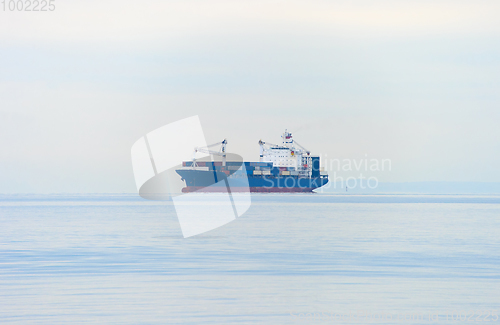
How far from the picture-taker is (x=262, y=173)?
90.4 meters

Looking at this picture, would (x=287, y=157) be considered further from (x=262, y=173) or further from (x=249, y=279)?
(x=249, y=279)

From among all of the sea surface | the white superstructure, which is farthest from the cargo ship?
the sea surface

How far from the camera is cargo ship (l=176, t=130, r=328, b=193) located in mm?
88500

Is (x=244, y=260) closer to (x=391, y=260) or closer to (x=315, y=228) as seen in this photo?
(x=391, y=260)

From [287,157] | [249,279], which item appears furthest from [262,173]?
[249,279]

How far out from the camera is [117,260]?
56.3 ft

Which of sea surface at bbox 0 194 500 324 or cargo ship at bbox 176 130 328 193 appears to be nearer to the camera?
sea surface at bbox 0 194 500 324

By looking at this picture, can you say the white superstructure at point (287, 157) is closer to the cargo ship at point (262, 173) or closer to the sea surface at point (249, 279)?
the cargo ship at point (262, 173)

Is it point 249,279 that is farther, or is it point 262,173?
point 262,173

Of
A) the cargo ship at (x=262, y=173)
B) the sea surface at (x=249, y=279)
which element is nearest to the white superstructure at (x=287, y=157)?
the cargo ship at (x=262, y=173)

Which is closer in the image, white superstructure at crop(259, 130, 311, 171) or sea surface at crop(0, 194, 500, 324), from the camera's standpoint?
sea surface at crop(0, 194, 500, 324)

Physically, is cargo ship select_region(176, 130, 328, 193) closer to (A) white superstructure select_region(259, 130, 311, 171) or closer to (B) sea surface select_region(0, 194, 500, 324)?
(A) white superstructure select_region(259, 130, 311, 171)

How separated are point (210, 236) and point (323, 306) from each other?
46.8 ft

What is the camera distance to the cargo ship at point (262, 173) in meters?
88.5
